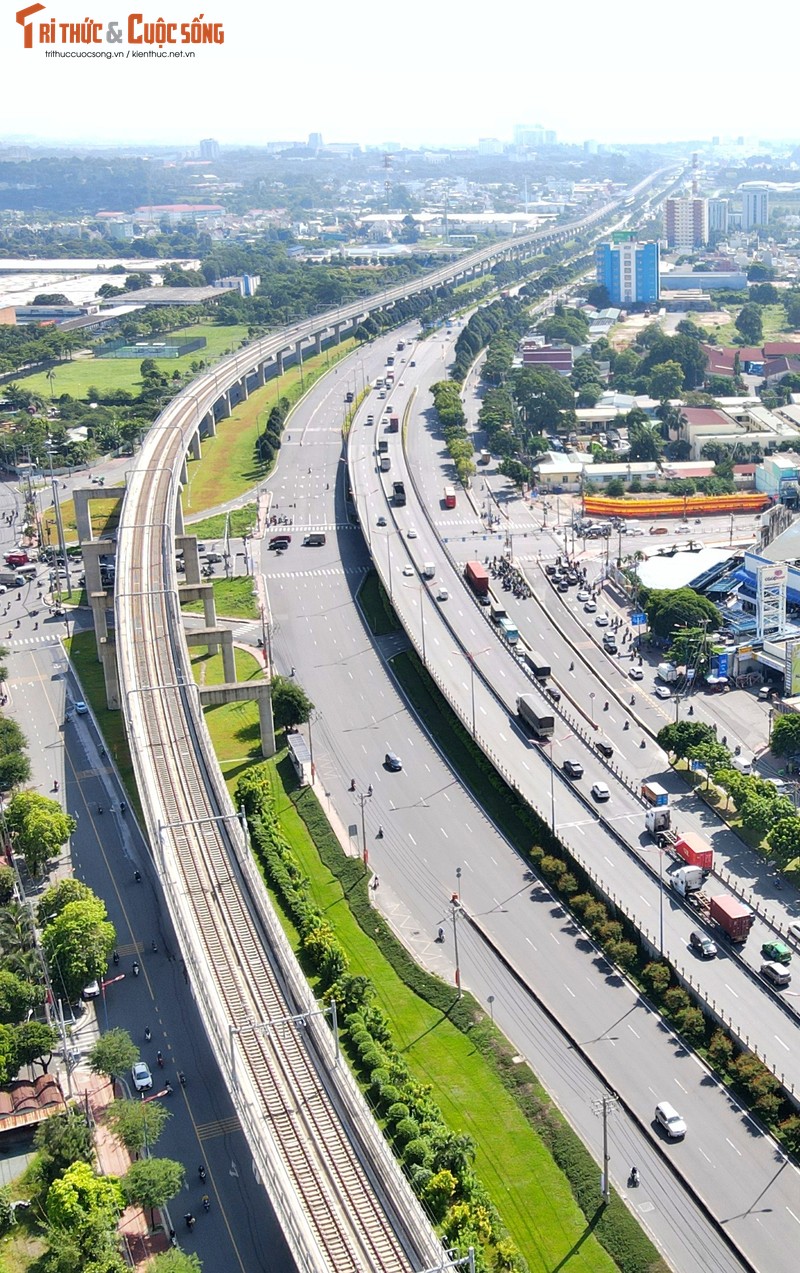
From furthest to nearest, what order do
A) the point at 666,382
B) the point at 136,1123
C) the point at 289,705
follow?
1. the point at 666,382
2. the point at 289,705
3. the point at 136,1123

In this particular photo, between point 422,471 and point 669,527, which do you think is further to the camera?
point 422,471

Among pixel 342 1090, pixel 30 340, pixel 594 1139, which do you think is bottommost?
pixel 594 1139

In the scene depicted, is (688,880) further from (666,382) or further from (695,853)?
(666,382)

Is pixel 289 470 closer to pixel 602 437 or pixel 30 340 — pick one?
pixel 602 437

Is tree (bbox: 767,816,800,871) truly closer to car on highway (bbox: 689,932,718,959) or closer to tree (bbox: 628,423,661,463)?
car on highway (bbox: 689,932,718,959)

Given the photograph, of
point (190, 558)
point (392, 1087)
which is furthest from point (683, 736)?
point (190, 558)

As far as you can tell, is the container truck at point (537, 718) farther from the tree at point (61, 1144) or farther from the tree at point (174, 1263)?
the tree at point (174, 1263)

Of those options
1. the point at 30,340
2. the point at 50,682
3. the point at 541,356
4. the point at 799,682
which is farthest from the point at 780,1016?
the point at 30,340
